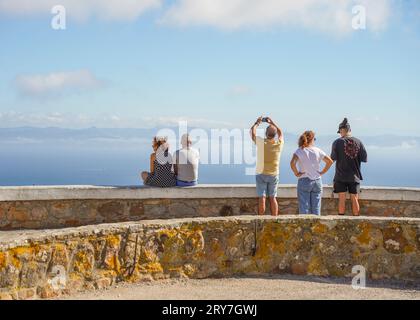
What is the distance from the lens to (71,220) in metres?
8.14

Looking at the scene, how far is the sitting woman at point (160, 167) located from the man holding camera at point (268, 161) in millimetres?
1411

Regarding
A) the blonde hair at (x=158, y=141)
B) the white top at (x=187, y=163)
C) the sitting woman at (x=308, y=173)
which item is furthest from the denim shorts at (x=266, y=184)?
the blonde hair at (x=158, y=141)

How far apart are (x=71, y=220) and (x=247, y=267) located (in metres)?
3.62

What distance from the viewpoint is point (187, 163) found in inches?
332

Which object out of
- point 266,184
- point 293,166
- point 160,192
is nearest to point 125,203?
point 160,192

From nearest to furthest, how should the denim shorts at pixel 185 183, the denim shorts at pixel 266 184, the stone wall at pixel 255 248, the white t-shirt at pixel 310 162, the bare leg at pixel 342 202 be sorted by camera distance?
the stone wall at pixel 255 248 < the white t-shirt at pixel 310 162 < the denim shorts at pixel 266 184 < the denim shorts at pixel 185 183 < the bare leg at pixel 342 202

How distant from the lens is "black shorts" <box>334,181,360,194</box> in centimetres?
855

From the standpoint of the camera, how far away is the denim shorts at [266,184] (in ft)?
26.7

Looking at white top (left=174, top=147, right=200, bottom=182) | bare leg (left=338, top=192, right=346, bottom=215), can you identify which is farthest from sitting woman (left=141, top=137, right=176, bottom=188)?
bare leg (left=338, top=192, right=346, bottom=215)

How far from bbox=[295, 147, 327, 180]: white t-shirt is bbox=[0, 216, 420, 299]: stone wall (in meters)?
2.16

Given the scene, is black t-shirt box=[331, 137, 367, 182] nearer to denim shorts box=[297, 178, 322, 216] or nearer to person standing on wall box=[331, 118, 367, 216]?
person standing on wall box=[331, 118, 367, 216]

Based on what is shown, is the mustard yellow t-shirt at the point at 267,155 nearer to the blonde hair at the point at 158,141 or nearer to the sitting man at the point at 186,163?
the sitting man at the point at 186,163
